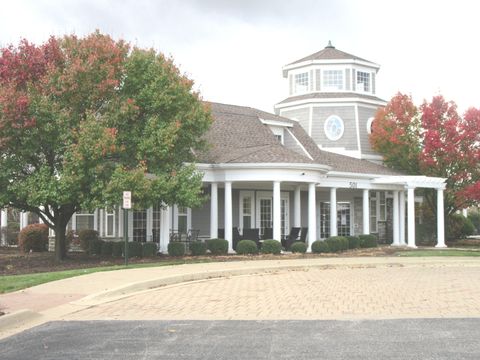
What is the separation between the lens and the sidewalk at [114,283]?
418 inches

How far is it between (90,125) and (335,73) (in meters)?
19.1

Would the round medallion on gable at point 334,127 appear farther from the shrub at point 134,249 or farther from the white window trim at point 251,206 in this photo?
the shrub at point 134,249

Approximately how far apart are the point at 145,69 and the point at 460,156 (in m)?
17.9

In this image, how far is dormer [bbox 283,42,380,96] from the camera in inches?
1389

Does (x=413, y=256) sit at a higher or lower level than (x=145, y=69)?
lower

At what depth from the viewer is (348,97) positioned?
113 ft

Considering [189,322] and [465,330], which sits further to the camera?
[189,322]

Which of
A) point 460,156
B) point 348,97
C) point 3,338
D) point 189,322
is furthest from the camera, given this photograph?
point 348,97

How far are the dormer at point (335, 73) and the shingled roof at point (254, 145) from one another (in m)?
3.01

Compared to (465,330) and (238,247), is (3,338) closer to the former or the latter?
(465,330)

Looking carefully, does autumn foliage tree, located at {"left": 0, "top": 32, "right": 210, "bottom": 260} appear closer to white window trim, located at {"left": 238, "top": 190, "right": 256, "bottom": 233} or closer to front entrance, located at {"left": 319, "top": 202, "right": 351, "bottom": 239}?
white window trim, located at {"left": 238, "top": 190, "right": 256, "bottom": 233}

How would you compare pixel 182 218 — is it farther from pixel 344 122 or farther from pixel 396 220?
pixel 344 122

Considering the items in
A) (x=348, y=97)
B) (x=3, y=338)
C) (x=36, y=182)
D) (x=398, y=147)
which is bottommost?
(x=3, y=338)

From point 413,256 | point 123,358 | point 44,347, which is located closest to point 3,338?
point 44,347
